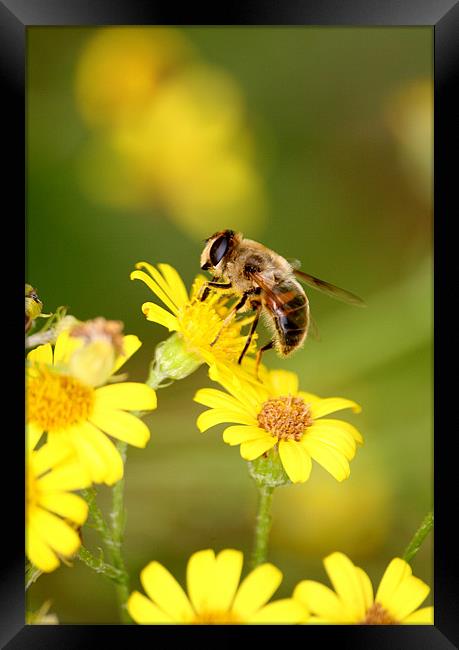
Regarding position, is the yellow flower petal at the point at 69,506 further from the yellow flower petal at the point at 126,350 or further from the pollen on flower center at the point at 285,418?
the pollen on flower center at the point at 285,418

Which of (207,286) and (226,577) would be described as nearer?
(226,577)

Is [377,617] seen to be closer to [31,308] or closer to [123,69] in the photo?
[31,308]

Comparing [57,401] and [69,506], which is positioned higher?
[57,401]

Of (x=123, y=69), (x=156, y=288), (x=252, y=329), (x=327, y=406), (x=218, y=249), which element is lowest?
(x=327, y=406)

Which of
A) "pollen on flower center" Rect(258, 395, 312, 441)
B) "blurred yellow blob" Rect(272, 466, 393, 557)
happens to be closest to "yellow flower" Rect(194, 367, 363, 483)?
"pollen on flower center" Rect(258, 395, 312, 441)

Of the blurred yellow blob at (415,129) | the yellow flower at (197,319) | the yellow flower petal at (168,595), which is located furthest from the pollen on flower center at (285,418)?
the blurred yellow blob at (415,129)

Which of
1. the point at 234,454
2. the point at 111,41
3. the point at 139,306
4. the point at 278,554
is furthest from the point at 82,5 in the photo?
the point at 278,554

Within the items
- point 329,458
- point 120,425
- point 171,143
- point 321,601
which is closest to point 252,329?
point 329,458
